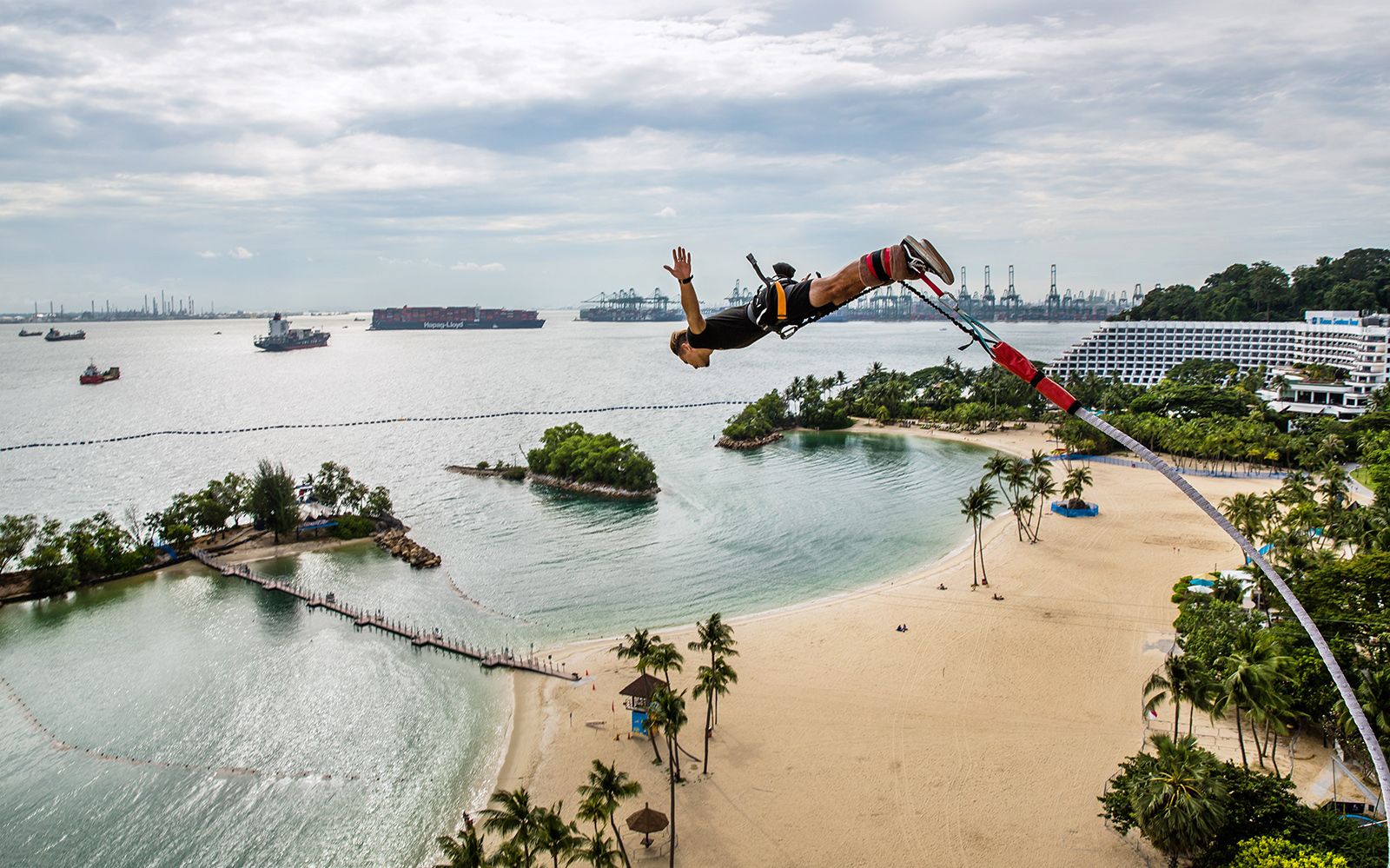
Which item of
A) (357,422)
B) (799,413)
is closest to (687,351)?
(799,413)

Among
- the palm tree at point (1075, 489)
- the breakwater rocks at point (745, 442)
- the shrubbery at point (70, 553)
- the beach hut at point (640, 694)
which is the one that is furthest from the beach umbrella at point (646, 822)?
the breakwater rocks at point (745, 442)

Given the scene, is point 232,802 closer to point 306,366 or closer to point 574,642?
point 574,642

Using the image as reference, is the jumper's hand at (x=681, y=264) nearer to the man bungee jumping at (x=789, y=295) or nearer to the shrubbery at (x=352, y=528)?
the man bungee jumping at (x=789, y=295)

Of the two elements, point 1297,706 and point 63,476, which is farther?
point 63,476

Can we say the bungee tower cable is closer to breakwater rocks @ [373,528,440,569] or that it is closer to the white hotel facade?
breakwater rocks @ [373,528,440,569]

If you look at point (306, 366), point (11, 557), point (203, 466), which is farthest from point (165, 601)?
point (306, 366)

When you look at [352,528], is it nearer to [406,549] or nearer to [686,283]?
[406,549]

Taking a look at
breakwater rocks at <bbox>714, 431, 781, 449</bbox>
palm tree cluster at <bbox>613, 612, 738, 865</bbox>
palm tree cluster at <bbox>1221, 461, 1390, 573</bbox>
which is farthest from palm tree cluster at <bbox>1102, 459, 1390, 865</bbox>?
breakwater rocks at <bbox>714, 431, 781, 449</bbox>
